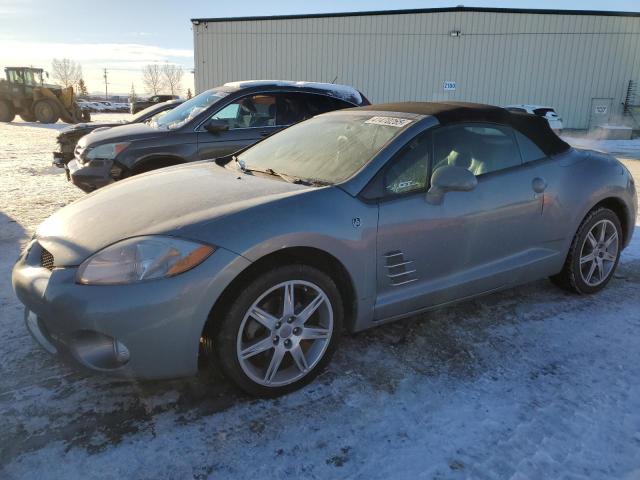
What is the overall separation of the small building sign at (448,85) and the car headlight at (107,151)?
23616 millimetres

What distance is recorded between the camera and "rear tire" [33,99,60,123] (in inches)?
995

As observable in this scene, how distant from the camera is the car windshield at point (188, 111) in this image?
6234mm

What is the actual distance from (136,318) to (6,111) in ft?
94.5

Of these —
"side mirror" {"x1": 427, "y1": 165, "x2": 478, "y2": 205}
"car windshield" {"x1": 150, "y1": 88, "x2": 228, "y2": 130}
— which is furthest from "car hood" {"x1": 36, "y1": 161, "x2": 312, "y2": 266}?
"car windshield" {"x1": 150, "y1": 88, "x2": 228, "y2": 130}

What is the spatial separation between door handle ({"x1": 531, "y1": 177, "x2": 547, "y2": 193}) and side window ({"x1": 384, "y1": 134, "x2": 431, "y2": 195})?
2.79ft

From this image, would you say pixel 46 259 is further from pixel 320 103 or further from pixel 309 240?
pixel 320 103

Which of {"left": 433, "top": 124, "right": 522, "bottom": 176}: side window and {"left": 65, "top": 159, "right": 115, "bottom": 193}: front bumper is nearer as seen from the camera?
{"left": 433, "top": 124, "right": 522, "bottom": 176}: side window

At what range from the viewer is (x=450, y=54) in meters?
26.5

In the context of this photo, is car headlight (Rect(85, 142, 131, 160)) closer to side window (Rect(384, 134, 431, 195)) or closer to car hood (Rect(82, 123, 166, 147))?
car hood (Rect(82, 123, 166, 147))

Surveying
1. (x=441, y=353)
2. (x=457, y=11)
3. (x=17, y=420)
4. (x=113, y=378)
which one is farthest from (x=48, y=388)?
(x=457, y=11)

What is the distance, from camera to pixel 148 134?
6.04 meters

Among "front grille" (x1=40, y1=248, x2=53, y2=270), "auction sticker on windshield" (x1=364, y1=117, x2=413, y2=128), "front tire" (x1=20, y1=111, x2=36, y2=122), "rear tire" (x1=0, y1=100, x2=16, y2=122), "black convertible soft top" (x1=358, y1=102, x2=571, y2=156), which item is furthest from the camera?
"front tire" (x1=20, y1=111, x2=36, y2=122)

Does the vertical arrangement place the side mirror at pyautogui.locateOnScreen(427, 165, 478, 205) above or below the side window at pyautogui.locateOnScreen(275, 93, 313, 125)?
below

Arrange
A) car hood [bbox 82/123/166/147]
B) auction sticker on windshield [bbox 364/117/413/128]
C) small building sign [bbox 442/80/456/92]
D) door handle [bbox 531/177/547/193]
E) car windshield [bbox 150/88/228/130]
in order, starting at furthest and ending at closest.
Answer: small building sign [bbox 442/80/456/92] → car windshield [bbox 150/88/228/130] → car hood [bbox 82/123/166/147] → door handle [bbox 531/177/547/193] → auction sticker on windshield [bbox 364/117/413/128]
